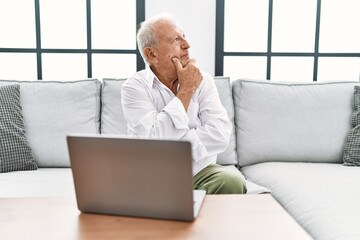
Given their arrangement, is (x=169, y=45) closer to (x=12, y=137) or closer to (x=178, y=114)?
(x=178, y=114)

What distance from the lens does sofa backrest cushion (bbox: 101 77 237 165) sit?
7.27 ft

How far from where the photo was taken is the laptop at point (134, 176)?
85 cm

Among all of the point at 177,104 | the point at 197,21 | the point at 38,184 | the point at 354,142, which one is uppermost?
the point at 197,21

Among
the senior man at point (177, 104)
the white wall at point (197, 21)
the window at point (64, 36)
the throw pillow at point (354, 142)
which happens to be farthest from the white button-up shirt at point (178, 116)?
the window at point (64, 36)

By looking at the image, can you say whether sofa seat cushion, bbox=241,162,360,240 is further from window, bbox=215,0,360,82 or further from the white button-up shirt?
window, bbox=215,0,360,82

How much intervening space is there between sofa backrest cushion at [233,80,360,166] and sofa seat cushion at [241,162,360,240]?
3.0 inches

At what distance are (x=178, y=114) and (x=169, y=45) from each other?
14.4 inches

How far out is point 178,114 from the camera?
1.60m

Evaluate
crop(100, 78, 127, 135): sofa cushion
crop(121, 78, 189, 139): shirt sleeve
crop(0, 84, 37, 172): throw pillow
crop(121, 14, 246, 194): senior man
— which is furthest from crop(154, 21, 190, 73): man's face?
crop(0, 84, 37, 172): throw pillow

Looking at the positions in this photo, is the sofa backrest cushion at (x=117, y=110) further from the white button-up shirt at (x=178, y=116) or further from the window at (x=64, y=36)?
the window at (x=64, y=36)

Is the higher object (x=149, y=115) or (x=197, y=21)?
(x=197, y=21)

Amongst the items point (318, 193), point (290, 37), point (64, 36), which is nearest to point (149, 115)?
point (318, 193)

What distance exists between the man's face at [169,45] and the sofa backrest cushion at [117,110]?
519mm

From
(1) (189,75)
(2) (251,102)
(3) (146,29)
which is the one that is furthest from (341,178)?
(3) (146,29)
